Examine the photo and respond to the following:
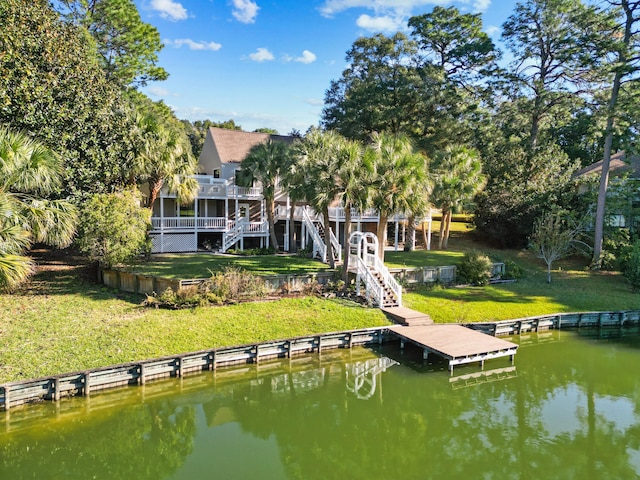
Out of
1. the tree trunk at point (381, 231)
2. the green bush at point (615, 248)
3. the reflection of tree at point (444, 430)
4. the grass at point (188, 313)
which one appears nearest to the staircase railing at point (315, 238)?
the grass at point (188, 313)

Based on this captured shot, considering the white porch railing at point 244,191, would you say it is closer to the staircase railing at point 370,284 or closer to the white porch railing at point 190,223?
the white porch railing at point 190,223

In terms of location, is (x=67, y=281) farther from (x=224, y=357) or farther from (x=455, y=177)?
(x=455, y=177)

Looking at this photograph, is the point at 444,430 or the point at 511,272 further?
the point at 511,272

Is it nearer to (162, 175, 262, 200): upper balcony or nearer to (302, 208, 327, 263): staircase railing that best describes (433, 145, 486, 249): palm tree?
(302, 208, 327, 263): staircase railing

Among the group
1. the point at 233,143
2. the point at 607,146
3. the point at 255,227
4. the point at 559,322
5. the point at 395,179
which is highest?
the point at 233,143

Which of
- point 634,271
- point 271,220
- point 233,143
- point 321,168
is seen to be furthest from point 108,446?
point 233,143

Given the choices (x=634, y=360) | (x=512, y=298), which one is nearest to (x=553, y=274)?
(x=512, y=298)

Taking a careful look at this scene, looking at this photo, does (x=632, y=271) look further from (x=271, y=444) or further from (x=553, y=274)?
(x=271, y=444)
